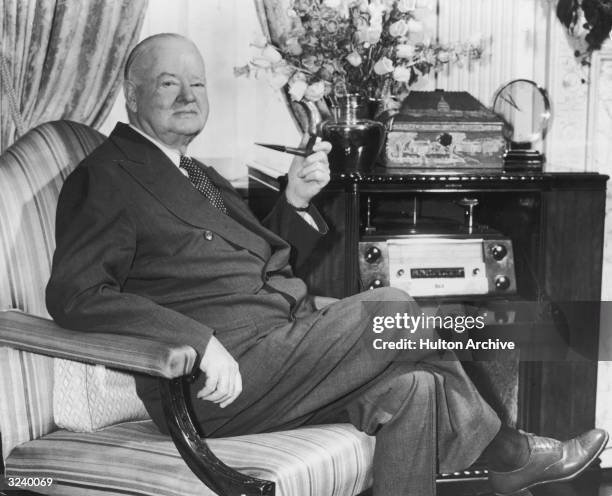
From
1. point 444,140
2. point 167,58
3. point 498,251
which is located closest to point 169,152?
point 167,58

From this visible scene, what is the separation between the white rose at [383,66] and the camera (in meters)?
2.40

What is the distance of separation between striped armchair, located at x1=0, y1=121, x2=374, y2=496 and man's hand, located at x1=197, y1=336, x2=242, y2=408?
48 millimetres

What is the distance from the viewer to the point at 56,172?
204cm

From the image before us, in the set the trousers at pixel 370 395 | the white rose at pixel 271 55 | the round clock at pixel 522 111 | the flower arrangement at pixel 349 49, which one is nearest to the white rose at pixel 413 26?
the flower arrangement at pixel 349 49

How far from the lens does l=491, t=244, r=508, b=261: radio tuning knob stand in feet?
8.22

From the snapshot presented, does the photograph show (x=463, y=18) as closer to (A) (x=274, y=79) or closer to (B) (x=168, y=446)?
(A) (x=274, y=79)

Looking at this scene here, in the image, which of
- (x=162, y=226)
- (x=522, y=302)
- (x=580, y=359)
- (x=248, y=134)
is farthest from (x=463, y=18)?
(x=162, y=226)

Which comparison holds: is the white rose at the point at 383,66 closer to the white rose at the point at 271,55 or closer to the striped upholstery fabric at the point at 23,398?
the white rose at the point at 271,55

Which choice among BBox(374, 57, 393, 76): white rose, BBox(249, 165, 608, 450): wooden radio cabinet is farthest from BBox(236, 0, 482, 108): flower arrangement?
BBox(249, 165, 608, 450): wooden radio cabinet

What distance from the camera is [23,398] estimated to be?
1783mm

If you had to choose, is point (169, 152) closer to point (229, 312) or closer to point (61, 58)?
point (229, 312)

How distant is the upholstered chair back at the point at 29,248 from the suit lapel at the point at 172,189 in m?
0.20

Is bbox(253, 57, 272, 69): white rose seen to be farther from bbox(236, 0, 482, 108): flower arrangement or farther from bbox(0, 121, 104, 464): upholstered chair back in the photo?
bbox(0, 121, 104, 464): upholstered chair back

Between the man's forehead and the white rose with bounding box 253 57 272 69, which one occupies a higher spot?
the white rose with bounding box 253 57 272 69
